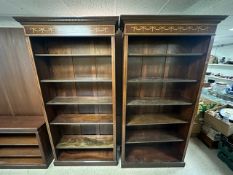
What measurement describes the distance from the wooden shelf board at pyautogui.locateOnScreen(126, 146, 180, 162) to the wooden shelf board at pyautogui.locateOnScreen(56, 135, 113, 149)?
41 cm

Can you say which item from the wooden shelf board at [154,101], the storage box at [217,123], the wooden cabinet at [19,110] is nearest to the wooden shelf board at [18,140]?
the wooden cabinet at [19,110]

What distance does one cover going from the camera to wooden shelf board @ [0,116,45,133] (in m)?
1.57

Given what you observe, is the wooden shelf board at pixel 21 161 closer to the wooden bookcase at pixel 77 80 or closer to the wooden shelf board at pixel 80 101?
the wooden bookcase at pixel 77 80

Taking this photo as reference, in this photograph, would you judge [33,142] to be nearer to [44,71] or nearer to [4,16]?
[44,71]

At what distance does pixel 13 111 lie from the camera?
74.3 inches

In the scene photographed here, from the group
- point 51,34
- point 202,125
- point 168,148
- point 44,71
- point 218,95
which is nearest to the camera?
point 51,34

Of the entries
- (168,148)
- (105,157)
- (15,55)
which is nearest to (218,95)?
(168,148)

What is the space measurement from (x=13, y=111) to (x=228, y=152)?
11.4 feet

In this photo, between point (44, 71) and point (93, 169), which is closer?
point (44, 71)

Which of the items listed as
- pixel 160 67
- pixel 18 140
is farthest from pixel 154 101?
pixel 18 140

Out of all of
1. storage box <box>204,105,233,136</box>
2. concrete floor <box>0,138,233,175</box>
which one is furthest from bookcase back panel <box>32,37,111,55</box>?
storage box <box>204,105,233,136</box>

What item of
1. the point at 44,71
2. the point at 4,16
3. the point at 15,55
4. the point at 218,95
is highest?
the point at 4,16

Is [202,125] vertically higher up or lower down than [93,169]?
higher up

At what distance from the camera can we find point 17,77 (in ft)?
5.68
